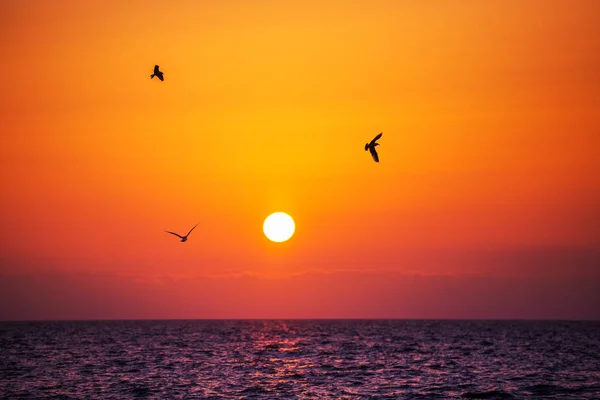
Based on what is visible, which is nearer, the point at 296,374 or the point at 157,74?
the point at 157,74

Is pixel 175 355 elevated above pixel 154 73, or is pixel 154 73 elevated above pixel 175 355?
pixel 154 73

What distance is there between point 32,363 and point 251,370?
66.6 feet

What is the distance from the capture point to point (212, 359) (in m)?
73.1

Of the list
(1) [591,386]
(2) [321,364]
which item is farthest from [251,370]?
(1) [591,386]

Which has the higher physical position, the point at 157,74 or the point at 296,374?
the point at 157,74

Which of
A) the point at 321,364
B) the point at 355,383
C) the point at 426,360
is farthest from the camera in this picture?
the point at 426,360

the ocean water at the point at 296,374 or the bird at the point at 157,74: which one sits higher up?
the bird at the point at 157,74

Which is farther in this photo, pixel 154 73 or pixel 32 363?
pixel 32 363

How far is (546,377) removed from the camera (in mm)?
58656

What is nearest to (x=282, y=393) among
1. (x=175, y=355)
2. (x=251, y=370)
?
(x=251, y=370)

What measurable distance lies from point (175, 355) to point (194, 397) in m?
33.6

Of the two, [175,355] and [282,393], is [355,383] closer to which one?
[282,393]

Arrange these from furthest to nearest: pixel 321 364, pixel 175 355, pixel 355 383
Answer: pixel 175 355 < pixel 321 364 < pixel 355 383

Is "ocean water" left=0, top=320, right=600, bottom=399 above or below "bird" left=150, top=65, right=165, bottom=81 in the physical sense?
below
